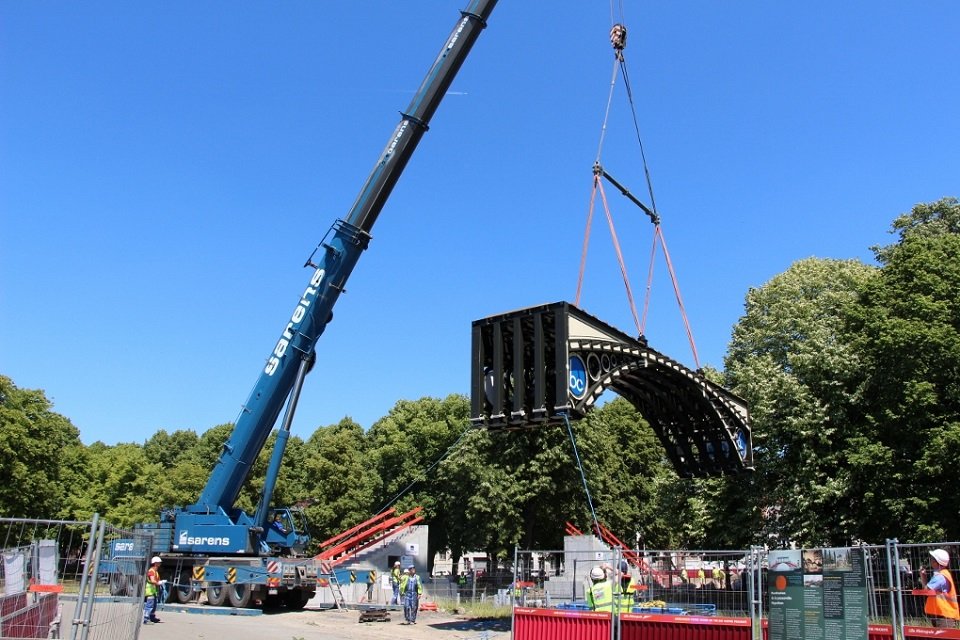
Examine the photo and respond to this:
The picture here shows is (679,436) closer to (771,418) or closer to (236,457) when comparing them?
(771,418)

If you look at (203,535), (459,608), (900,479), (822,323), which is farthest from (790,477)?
(203,535)

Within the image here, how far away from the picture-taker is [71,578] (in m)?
9.12

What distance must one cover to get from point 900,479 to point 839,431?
2887 millimetres

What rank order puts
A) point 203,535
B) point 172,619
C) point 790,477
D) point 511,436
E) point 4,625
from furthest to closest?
point 511,436, point 790,477, point 203,535, point 172,619, point 4,625

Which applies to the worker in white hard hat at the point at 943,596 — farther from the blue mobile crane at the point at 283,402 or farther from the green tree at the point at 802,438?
the blue mobile crane at the point at 283,402

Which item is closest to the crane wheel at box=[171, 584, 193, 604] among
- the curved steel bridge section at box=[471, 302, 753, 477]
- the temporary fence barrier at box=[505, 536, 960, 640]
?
the temporary fence barrier at box=[505, 536, 960, 640]

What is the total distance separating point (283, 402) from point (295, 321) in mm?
2434

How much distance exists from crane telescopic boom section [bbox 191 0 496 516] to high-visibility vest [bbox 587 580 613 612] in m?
12.4

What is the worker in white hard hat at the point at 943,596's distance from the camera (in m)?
9.81

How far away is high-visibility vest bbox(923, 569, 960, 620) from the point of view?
9.81 metres

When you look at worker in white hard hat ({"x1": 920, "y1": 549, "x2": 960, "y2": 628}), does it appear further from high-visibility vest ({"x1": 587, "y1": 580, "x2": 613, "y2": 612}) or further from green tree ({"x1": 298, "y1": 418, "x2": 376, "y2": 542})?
green tree ({"x1": 298, "y1": 418, "x2": 376, "y2": 542})

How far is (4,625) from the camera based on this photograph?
26.7ft

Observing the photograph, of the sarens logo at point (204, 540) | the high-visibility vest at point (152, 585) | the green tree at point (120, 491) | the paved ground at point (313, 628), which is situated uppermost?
the green tree at point (120, 491)

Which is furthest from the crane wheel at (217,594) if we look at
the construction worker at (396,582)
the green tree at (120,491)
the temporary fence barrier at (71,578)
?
the green tree at (120,491)
